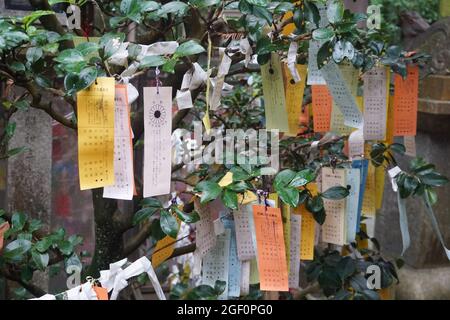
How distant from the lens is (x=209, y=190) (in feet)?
5.30

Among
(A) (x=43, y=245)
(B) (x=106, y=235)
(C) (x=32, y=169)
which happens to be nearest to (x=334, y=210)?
(B) (x=106, y=235)

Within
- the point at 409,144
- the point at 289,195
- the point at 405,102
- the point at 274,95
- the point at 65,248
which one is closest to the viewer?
the point at 289,195

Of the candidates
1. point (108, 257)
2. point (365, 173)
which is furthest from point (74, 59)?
point (365, 173)

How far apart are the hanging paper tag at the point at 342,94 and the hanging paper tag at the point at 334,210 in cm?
18

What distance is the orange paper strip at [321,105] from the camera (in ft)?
6.93

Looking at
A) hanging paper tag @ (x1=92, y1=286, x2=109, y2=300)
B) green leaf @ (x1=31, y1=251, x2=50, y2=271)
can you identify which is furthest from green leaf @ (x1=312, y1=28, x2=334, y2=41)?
green leaf @ (x1=31, y1=251, x2=50, y2=271)

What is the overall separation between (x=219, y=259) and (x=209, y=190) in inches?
13.9

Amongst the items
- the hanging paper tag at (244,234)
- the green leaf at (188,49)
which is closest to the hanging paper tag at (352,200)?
the hanging paper tag at (244,234)

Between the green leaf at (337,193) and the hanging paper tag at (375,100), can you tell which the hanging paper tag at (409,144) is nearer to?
the hanging paper tag at (375,100)

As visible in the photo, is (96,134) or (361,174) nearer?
(96,134)

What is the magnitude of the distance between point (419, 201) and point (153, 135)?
2.32 metres

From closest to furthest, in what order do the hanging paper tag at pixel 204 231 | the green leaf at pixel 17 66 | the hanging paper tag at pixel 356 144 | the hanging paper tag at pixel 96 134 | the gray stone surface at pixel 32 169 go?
the hanging paper tag at pixel 96 134 → the green leaf at pixel 17 66 → the hanging paper tag at pixel 204 231 → the hanging paper tag at pixel 356 144 → the gray stone surface at pixel 32 169

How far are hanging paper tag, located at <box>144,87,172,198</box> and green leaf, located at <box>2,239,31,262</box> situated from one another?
42 centimetres

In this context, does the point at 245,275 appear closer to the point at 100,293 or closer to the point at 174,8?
the point at 100,293
